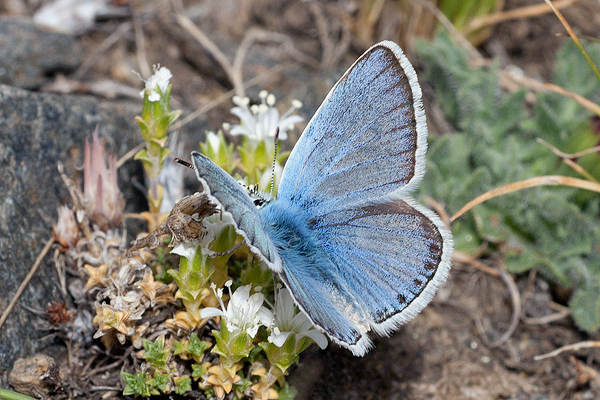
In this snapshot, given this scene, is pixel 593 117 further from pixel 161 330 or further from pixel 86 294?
pixel 86 294

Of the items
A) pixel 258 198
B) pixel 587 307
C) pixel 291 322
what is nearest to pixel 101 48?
pixel 258 198

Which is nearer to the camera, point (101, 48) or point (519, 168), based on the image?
point (519, 168)

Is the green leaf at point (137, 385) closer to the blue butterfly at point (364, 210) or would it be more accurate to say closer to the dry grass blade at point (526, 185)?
the blue butterfly at point (364, 210)

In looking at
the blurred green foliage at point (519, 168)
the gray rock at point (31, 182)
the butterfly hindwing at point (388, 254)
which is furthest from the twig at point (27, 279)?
the blurred green foliage at point (519, 168)

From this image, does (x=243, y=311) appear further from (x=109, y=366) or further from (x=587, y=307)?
(x=587, y=307)

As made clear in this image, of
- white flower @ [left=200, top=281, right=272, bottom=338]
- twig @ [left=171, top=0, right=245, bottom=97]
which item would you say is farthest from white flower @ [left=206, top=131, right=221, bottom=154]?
twig @ [left=171, top=0, right=245, bottom=97]

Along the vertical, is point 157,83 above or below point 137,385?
above

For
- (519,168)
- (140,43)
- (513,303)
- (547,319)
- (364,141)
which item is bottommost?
(547,319)

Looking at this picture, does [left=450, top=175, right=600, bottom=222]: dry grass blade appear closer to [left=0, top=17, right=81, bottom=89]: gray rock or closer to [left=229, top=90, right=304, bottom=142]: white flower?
[left=229, top=90, right=304, bottom=142]: white flower
